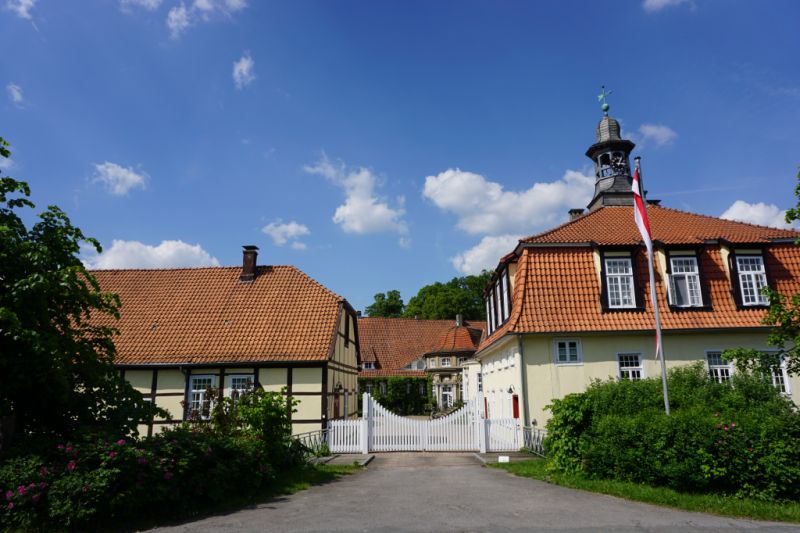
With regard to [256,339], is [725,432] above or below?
below

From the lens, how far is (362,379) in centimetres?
4169

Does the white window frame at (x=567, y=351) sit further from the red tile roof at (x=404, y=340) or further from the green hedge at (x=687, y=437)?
the red tile roof at (x=404, y=340)

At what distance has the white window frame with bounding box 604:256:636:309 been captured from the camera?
17062 mm

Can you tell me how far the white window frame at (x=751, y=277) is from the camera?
1719cm

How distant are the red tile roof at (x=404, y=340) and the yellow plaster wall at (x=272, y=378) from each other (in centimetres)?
2383

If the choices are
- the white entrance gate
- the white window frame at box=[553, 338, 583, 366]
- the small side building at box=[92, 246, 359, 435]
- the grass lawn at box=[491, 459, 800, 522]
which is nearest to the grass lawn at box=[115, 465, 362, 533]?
the white entrance gate

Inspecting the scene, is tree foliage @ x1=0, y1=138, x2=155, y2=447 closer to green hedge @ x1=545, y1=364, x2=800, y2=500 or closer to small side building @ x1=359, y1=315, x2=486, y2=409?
green hedge @ x1=545, y1=364, x2=800, y2=500

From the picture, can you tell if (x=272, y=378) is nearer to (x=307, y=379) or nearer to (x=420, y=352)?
(x=307, y=379)

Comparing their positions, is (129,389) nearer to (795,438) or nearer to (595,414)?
(595,414)

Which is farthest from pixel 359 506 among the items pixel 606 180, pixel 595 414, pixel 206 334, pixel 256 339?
pixel 606 180

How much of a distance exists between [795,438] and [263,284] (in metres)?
19.7

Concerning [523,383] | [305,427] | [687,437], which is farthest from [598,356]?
[305,427]

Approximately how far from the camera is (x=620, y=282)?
17281 mm

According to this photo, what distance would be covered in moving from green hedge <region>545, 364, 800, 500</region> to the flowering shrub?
7.08 meters
